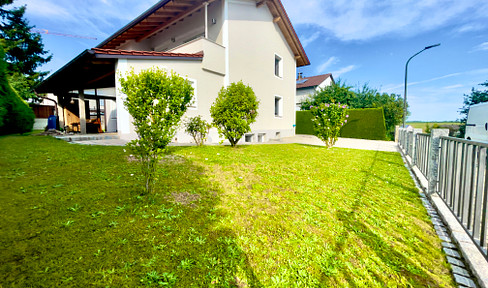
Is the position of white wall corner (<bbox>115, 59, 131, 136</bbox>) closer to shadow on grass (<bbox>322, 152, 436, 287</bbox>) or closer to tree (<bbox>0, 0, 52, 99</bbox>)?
shadow on grass (<bbox>322, 152, 436, 287</bbox>)

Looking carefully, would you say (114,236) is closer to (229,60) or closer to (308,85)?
(229,60)

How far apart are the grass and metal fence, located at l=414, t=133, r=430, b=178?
1.25 m

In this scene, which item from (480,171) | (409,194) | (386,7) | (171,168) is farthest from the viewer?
(386,7)

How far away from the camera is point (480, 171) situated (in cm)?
218

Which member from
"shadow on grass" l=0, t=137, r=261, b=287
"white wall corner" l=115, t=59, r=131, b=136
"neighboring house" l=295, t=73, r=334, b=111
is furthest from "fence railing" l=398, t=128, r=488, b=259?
"neighboring house" l=295, t=73, r=334, b=111

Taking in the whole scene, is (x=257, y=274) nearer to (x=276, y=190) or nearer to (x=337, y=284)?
(x=337, y=284)

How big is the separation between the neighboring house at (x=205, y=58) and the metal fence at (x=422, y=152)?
787 cm

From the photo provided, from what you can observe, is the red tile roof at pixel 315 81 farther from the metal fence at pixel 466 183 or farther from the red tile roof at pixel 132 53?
the metal fence at pixel 466 183

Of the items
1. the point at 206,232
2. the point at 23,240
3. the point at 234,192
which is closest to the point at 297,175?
the point at 234,192

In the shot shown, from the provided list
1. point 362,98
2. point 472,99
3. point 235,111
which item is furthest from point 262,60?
point 472,99

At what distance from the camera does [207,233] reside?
7.32ft

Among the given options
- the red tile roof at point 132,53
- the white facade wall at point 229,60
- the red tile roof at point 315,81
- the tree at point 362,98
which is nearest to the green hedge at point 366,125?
the tree at point 362,98

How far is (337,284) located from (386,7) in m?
15.6

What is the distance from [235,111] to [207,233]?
571 centimetres
